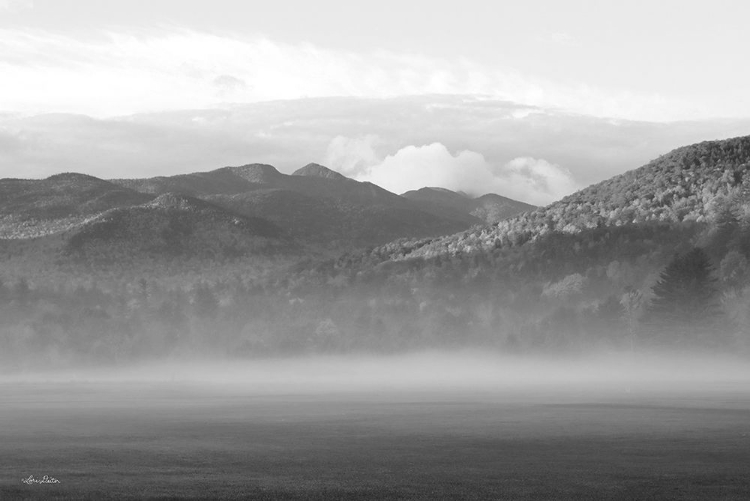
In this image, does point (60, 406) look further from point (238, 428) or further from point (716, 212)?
point (716, 212)

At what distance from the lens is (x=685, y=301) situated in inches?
5507

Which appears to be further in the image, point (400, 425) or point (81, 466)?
point (400, 425)

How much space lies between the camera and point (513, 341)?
554 ft

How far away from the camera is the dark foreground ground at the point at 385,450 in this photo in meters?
38.9

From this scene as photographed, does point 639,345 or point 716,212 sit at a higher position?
point 716,212

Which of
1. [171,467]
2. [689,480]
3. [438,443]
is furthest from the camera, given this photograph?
[438,443]

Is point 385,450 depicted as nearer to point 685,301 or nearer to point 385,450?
point 385,450

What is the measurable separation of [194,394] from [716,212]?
119 m

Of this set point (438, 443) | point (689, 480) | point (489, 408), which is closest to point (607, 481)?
point (689, 480)

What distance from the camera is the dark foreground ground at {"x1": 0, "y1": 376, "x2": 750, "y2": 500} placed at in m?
38.9

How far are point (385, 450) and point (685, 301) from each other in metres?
97.1

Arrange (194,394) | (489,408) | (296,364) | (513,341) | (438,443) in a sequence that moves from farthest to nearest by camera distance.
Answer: (296,364) → (513,341) → (194,394) → (489,408) → (438,443)
